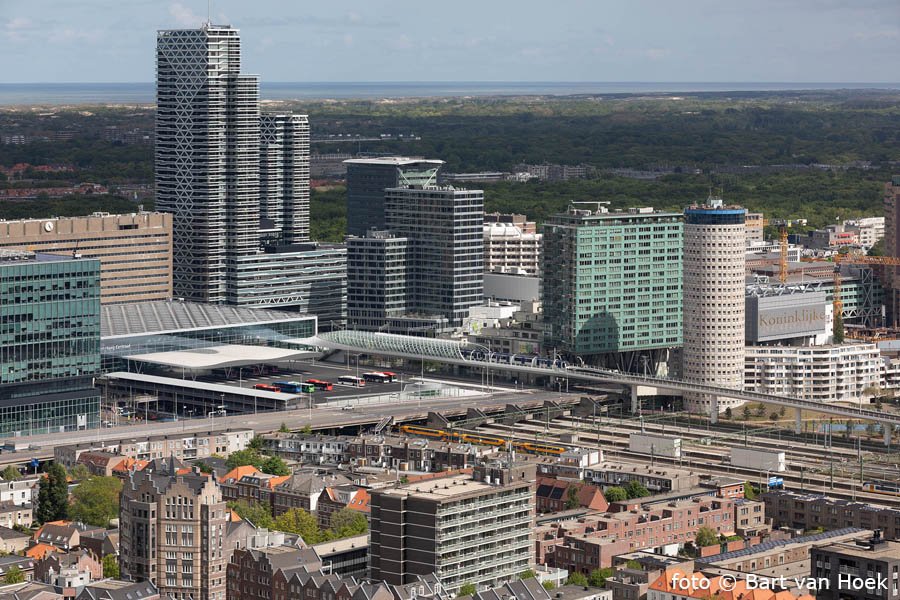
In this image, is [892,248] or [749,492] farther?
[892,248]

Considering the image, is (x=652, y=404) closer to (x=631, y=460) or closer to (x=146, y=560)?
(x=631, y=460)

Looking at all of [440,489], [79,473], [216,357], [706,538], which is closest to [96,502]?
[79,473]

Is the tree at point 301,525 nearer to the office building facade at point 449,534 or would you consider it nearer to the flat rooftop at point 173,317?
the office building facade at point 449,534

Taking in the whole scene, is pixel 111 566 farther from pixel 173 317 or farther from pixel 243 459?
pixel 173 317

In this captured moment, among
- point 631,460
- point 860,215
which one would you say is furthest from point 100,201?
point 631,460

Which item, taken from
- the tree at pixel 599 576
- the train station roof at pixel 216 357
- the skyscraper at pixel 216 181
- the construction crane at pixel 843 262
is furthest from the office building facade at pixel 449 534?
the construction crane at pixel 843 262

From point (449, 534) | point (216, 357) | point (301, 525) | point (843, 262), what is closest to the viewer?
point (449, 534)
